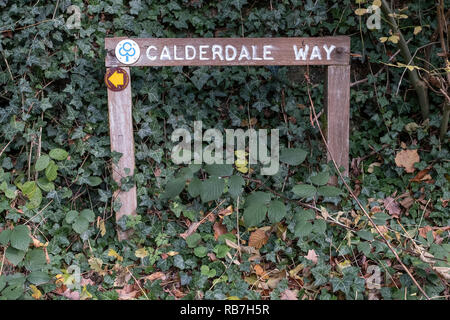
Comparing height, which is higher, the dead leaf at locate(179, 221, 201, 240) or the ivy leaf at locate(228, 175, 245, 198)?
the ivy leaf at locate(228, 175, 245, 198)

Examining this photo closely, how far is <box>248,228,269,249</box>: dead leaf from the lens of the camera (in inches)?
110

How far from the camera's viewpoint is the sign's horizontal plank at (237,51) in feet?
9.35

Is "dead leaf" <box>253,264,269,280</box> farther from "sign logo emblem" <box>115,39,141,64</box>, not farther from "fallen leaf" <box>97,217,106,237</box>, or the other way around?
"sign logo emblem" <box>115,39,141,64</box>

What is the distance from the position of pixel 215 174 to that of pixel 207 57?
0.75 meters

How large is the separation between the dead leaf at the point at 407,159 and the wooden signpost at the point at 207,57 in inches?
26.6

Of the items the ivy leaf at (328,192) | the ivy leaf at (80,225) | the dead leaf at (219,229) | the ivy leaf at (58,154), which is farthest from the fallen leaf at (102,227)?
the ivy leaf at (328,192)

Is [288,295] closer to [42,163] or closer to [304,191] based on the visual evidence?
→ [304,191]

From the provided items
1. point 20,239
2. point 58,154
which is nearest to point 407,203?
Answer: point 58,154

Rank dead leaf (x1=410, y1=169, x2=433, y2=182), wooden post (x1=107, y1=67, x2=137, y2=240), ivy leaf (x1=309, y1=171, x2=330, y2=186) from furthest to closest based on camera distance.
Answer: dead leaf (x1=410, y1=169, x2=433, y2=182)
wooden post (x1=107, y1=67, x2=137, y2=240)
ivy leaf (x1=309, y1=171, x2=330, y2=186)

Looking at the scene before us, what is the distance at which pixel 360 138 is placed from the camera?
346cm

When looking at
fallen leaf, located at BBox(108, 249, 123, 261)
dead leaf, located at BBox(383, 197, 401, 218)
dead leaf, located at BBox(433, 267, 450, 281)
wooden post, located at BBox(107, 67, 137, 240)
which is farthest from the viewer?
dead leaf, located at BBox(383, 197, 401, 218)

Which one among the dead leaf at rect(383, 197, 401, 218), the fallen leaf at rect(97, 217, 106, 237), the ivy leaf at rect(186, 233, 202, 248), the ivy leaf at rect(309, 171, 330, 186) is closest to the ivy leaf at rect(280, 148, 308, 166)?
the ivy leaf at rect(309, 171, 330, 186)

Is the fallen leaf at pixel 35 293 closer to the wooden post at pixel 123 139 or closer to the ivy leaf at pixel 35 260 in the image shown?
the ivy leaf at pixel 35 260
